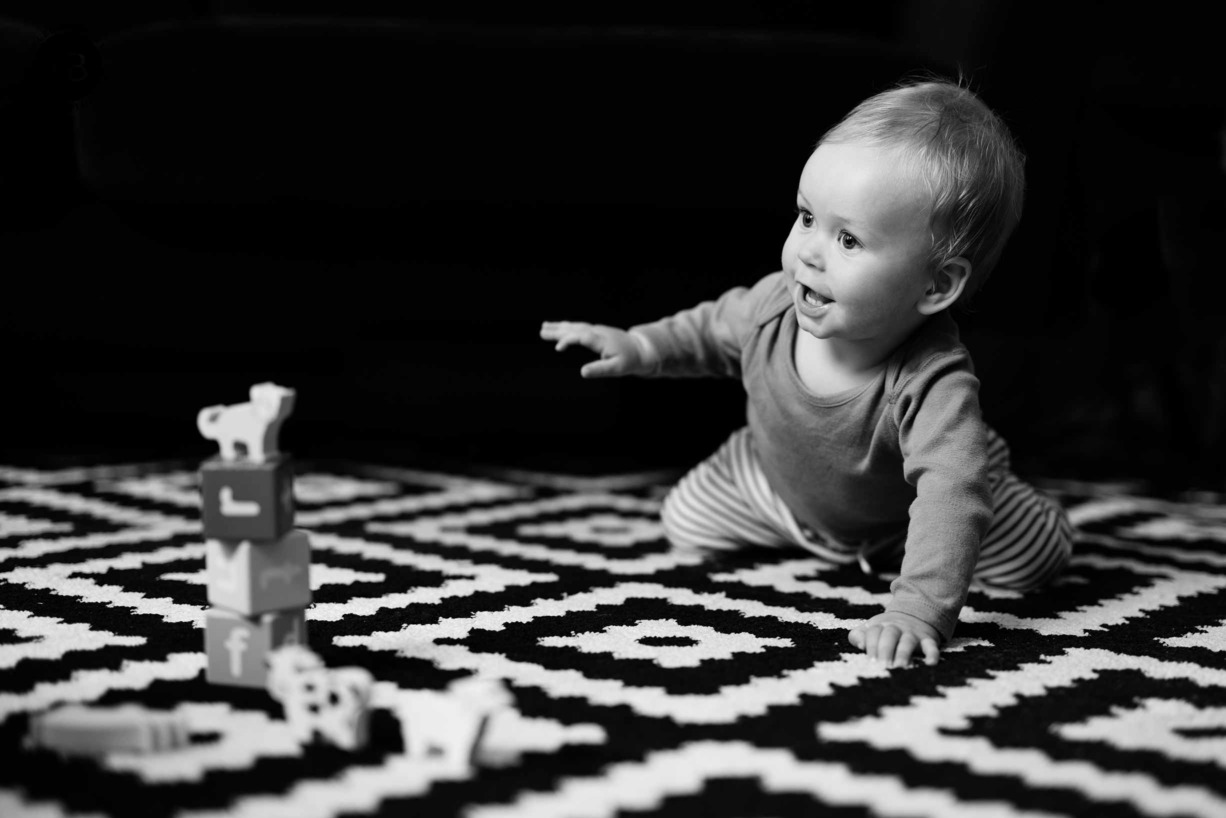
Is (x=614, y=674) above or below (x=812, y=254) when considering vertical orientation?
below

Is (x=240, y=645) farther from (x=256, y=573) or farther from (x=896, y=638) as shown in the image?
(x=896, y=638)

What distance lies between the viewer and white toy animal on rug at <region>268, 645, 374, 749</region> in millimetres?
595

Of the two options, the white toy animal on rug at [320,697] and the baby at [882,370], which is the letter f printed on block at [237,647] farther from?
the baby at [882,370]

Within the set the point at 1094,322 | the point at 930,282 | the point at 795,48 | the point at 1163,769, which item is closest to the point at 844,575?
the point at 930,282

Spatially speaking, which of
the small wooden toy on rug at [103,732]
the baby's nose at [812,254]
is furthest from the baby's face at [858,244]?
the small wooden toy on rug at [103,732]

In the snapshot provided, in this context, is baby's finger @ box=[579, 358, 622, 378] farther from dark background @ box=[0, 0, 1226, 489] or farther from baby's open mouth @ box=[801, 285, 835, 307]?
dark background @ box=[0, 0, 1226, 489]

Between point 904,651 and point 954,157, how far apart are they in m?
0.34

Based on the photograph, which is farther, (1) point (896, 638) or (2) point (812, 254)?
(2) point (812, 254)

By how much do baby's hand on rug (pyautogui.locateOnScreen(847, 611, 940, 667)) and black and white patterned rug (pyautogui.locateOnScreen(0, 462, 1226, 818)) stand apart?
0.01m

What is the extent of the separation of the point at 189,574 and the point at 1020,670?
0.59m

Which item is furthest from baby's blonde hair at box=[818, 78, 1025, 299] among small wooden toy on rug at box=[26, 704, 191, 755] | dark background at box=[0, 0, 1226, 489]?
small wooden toy on rug at box=[26, 704, 191, 755]

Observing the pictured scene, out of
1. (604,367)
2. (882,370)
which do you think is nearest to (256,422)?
(604,367)

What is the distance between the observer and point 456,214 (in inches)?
50.2

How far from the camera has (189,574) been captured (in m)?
0.93
